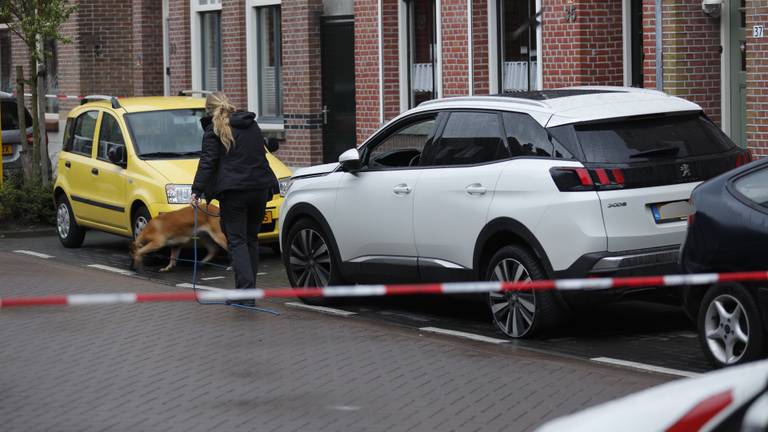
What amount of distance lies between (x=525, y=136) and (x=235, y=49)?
13718 millimetres

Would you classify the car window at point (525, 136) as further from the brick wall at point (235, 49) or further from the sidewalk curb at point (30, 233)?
the brick wall at point (235, 49)

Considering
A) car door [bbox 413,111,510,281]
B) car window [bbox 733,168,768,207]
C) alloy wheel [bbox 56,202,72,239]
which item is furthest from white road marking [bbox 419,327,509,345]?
alloy wheel [bbox 56,202,72,239]

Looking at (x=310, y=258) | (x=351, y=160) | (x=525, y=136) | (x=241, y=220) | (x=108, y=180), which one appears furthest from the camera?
(x=108, y=180)

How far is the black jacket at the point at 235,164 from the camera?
36.5ft

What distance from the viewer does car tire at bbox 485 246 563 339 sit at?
9430 millimetres

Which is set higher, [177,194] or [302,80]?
[302,80]

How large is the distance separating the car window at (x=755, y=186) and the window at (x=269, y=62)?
1445 centimetres

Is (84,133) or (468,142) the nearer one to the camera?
(468,142)

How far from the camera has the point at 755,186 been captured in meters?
8.20

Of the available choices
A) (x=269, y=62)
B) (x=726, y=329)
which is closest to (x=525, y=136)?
(x=726, y=329)

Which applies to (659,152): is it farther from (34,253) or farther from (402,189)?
(34,253)

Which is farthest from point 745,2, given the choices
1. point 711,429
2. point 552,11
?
point 711,429

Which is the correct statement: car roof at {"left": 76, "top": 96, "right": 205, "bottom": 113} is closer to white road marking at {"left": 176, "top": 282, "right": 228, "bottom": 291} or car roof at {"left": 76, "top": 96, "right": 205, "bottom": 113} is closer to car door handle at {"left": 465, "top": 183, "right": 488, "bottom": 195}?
white road marking at {"left": 176, "top": 282, "right": 228, "bottom": 291}

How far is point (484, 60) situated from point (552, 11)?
175 cm
